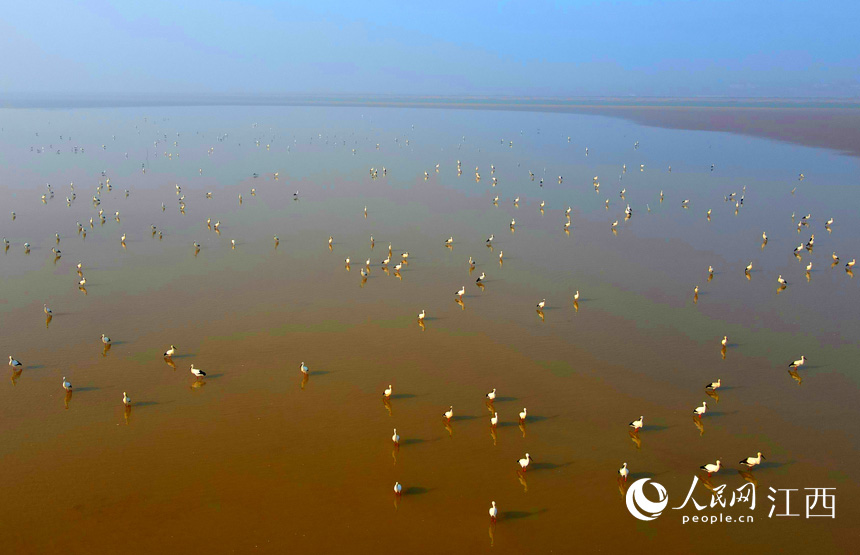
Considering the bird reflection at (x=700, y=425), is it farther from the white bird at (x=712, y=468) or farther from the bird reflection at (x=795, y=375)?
the bird reflection at (x=795, y=375)

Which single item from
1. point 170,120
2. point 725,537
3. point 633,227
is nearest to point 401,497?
point 725,537

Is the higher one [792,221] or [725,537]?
[792,221]

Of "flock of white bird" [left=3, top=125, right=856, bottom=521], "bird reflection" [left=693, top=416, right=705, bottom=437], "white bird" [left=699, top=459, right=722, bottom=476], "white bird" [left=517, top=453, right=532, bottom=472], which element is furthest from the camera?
"bird reflection" [left=693, top=416, right=705, bottom=437]

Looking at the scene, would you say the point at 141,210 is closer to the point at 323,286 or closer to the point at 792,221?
the point at 323,286

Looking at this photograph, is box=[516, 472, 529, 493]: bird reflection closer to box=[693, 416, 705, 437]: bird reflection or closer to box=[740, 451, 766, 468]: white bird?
box=[693, 416, 705, 437]: bird reflection

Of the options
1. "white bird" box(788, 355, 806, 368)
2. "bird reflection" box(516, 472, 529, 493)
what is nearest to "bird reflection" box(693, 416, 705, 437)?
"white bird" box(788, 355, 806, 368)

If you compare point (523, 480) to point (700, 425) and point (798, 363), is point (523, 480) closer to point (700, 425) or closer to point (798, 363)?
point (700, 425)

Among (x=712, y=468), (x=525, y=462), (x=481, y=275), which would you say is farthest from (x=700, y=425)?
(x=481, y=275)

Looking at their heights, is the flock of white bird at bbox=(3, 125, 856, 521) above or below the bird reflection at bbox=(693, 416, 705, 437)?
above
